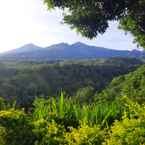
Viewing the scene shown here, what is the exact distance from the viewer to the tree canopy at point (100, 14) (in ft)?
76.0

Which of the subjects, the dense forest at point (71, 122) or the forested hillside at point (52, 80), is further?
the forested hillside at point (52, 80)

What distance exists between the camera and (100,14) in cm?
2459

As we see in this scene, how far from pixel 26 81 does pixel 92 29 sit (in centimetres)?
13175

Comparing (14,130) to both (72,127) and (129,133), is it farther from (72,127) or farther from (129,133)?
(129,133)

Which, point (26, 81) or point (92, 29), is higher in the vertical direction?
point (92, 29)

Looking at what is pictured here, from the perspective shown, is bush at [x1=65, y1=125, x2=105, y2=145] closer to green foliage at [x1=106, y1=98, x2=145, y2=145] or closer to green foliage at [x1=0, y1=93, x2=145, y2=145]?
green foliage at [x1=0, y1=93, x2=145, y2=145]

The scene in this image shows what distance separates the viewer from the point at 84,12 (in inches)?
969

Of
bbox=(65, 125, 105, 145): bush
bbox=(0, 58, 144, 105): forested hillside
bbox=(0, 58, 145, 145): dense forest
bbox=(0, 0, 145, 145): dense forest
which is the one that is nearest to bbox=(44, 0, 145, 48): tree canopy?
bbox=(0, 0, 145, 145): dense forest

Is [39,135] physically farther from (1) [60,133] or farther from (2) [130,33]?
(2) [130,33]

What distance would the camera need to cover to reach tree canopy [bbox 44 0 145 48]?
76.0 feet

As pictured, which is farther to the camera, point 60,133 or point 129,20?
point 129,20

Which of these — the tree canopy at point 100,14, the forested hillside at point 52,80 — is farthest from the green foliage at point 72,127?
the forested hillside at point 52,80

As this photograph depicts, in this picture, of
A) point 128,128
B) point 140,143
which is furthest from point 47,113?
point 140,143

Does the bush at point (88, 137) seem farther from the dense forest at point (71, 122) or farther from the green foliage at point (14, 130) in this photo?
the green foliage at point (14, 130)
